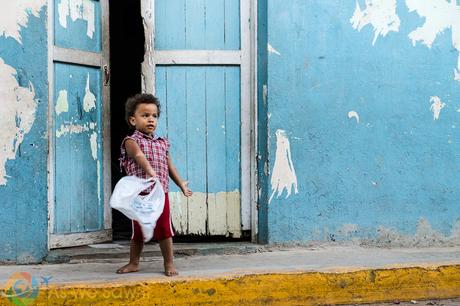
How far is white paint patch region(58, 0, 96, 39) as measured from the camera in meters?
5.06

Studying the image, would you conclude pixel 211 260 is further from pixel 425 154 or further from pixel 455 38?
pixel 455 38

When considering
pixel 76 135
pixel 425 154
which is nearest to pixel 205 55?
pixel 76 135

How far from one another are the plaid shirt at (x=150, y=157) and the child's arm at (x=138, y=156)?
47 mm

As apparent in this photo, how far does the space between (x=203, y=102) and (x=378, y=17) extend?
1.53 meters

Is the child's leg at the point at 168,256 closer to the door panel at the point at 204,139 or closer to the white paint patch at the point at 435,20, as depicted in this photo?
the door panel at the point at 204,139

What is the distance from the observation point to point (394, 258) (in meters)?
4.89

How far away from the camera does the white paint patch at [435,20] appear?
547 cm

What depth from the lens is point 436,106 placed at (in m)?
5.50

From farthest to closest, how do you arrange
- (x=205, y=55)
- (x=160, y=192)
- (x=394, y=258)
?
(x=205, y=55), (x=394, y=258), (x=160, y=192)

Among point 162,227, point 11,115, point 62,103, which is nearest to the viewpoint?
point 162,227

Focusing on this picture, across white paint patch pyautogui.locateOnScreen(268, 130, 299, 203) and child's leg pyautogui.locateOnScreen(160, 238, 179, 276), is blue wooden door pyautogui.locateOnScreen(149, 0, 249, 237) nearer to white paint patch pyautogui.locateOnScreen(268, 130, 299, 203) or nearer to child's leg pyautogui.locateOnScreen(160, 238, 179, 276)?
white paint patch pyautogui.locateOnScreen(268, 130, 299, 203)

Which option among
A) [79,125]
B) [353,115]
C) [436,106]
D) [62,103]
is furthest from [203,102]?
[436,106]

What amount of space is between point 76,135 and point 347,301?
7.61 feet

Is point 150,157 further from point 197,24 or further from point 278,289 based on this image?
point 197,24
